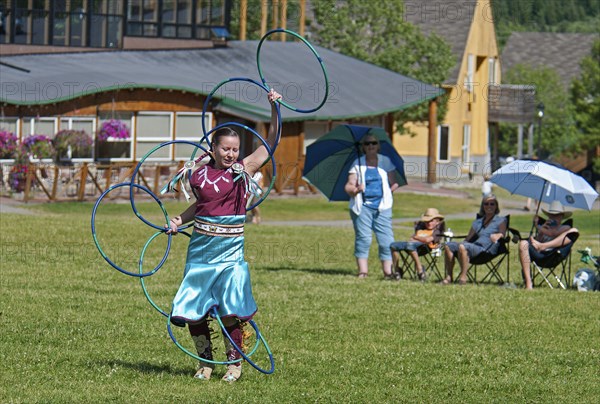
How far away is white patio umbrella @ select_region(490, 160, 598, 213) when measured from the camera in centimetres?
1606

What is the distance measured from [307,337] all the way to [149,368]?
2.09m

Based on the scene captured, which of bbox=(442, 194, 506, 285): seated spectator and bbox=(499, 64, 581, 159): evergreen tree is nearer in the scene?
bbox=(442, 194, 506, 285): seated spectator

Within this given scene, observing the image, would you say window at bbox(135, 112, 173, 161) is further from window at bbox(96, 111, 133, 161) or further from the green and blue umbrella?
the green and blue umbrella

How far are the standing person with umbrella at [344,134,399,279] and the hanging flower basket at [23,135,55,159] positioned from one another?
17.6 m

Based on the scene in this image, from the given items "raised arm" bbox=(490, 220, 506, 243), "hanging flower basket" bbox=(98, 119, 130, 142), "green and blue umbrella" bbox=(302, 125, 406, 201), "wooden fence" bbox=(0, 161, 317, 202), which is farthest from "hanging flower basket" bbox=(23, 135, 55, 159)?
"raised arm" bbox=(490, 220, 506, 243)

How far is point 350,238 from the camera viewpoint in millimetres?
23781

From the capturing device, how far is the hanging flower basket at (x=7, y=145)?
31533 mm

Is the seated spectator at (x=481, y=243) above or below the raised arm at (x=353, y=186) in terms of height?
below

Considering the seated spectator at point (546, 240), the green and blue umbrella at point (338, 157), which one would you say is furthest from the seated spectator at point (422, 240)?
the seated spectator at point (546, 240)

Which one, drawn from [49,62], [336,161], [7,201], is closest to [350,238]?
[336,161]

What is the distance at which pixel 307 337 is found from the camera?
11.2 m

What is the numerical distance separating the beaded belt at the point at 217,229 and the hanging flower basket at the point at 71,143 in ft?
82.1

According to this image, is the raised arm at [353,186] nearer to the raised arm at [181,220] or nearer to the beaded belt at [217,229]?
the raised arm at [181,220]

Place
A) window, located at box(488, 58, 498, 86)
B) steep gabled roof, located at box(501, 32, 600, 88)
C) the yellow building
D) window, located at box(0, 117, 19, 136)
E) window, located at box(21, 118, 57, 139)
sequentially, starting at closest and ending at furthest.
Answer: window, located at box(0, 117, 19, 136)
window, located at box(21, 118, 57, 139)
the yellow building
window, located at box(488, 58, 498, 86)
steep gabled roof, located at box(501, 32, 600, 88)
